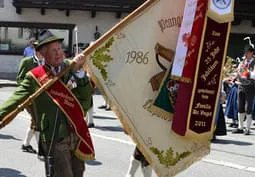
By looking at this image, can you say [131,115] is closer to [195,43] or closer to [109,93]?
[109,93]

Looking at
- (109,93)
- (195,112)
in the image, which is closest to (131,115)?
(109,93)

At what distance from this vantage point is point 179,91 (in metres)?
4.17

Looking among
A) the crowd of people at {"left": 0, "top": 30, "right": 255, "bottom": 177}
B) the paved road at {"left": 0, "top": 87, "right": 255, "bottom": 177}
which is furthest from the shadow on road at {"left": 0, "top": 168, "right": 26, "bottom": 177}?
the crowd of people at {"left": 0, "top": 30, "right": 255, "bottom": 177}

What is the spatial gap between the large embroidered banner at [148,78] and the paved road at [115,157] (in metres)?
2.40

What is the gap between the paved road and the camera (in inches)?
269

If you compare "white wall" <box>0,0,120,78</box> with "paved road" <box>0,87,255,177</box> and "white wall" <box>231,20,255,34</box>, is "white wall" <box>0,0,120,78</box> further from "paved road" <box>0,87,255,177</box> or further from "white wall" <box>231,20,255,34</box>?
"paved road" <box>0,87,255,177</box>

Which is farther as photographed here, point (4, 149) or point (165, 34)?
point (4, 149)

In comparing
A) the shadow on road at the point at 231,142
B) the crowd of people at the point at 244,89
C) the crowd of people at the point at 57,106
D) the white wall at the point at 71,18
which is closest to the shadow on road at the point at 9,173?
the crowd of people at the point at 57,106

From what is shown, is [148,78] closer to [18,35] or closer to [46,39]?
[46,39]

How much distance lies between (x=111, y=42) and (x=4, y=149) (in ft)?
15.0

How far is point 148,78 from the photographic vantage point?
4266 mm

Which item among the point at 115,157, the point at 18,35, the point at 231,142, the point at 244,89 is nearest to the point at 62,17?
the point at 18,35

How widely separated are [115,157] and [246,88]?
13.7 ft

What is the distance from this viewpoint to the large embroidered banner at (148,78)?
4.14 m
